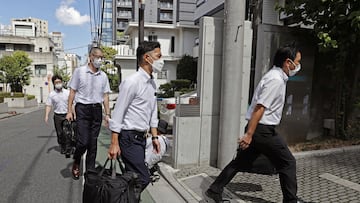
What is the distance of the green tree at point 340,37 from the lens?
5585 millimetres

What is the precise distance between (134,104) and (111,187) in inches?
32.2

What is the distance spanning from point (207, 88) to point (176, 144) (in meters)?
1.11

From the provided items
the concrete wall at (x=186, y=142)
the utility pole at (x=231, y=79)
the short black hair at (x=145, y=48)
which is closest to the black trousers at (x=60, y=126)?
the concrete wall at (x=186, y=142)

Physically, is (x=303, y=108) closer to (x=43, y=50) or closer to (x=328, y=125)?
(x=328, y=125)

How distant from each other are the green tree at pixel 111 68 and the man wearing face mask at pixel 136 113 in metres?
28.0

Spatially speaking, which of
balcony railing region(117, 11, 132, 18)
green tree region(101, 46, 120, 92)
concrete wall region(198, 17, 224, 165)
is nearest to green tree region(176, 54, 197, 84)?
green tree region(101, 46, 120, 92)

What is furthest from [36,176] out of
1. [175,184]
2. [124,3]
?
[124,3]

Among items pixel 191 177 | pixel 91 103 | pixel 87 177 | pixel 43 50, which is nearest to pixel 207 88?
pixel 191 177

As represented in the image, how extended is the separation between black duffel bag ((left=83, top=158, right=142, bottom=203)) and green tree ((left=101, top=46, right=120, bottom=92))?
93.0ft

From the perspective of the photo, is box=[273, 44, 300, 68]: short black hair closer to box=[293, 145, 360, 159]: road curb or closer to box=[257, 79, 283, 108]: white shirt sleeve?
box=[257, 79, 283, 108]: white shirt sleeve

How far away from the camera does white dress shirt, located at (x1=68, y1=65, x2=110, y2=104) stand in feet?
15.0

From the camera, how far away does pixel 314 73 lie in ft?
21.3

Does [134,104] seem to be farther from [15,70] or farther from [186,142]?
[15,70]

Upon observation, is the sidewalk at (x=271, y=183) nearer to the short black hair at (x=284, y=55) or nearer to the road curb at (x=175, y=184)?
the road curb at (x=175, y=184)
